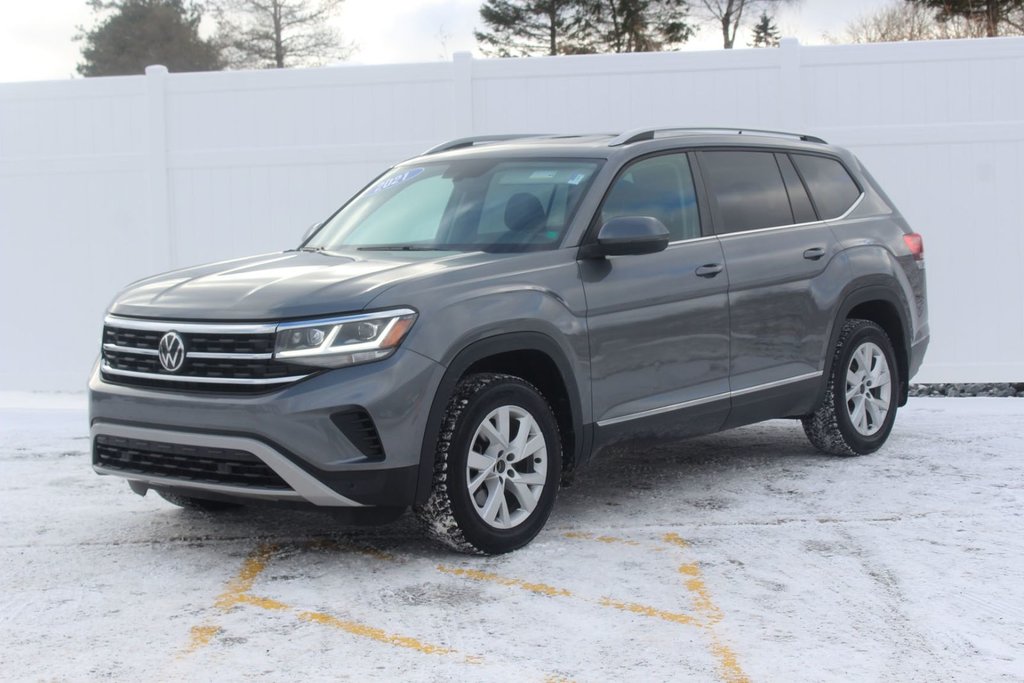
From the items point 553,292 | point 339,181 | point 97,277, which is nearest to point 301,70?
point 339,181

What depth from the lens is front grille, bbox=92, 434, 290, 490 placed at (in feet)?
16.9

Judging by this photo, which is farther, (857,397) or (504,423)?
(857,397)

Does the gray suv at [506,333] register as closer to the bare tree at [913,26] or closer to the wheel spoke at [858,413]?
the wheel spoke at [858,413]

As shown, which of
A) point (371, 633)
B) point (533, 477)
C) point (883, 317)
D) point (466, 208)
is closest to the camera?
point (371, 633)

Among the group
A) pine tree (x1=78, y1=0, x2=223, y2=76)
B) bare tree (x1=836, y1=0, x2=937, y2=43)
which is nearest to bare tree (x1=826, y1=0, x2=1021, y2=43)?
bare tree (x1=836, y1=0, x2=937, y2=43)

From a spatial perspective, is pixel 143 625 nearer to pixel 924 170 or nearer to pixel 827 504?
pixel 827 504

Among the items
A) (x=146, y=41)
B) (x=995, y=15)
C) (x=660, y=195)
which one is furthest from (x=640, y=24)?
(x=660, y=195)

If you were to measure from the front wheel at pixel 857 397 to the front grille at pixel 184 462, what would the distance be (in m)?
3.47

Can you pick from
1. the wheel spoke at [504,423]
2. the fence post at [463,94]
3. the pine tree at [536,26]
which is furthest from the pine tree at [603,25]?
the wheel spoke at [504,423]

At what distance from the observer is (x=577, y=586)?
5141 millimetres

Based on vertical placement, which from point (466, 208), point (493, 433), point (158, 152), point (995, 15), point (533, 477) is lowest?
point (533, 477)

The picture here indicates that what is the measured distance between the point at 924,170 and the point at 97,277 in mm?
6776

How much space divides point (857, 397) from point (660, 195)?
6.45 ft

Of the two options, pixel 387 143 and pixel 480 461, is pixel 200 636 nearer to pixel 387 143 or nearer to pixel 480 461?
pixel 480 461
